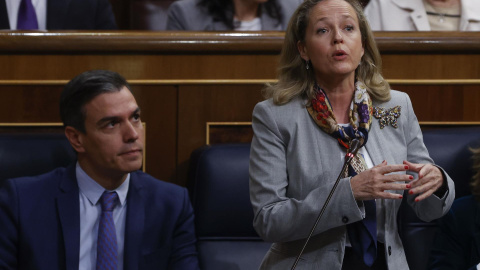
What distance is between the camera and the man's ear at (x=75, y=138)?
1.11m

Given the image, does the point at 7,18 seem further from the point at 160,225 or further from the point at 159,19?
the point at 160,225

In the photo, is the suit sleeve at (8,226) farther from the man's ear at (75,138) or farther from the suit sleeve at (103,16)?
the suit sleeve at (103,16)

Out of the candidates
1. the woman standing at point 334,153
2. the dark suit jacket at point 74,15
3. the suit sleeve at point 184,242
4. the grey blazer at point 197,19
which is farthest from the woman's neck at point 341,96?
the dark suit jacket at point 74,15

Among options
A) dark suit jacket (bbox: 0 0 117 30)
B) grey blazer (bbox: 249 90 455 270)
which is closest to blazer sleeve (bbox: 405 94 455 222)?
grey blazer (bbox: 249 90 455 270)

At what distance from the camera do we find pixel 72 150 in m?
1.20

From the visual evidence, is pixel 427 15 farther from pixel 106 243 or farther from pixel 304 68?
pixel 106 243

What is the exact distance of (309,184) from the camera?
948 millimetres

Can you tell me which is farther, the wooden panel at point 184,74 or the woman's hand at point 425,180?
the wooden panel at point 184,74

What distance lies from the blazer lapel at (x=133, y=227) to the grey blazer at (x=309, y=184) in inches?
7.1

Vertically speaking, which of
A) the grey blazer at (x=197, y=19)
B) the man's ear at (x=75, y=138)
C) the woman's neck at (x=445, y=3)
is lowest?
the man's ear at (x=75, y=138)

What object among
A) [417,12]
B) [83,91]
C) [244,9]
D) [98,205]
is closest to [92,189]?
[98,205]

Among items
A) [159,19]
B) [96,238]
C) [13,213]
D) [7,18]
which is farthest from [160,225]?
[159,19]

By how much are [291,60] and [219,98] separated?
1.03 ft

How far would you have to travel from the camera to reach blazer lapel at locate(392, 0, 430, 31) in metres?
1.56
